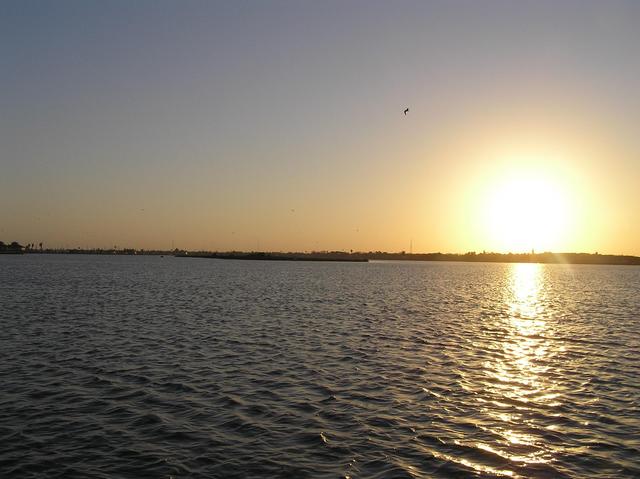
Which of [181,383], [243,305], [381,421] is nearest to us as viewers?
[381,421]

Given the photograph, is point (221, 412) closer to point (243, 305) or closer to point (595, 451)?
point (595, 451)

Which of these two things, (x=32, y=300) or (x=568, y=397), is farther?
(x=32, y=300)

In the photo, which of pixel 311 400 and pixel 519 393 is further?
pixel 519 393

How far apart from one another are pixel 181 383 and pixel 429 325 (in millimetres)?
29654

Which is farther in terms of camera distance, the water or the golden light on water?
the golden light on water

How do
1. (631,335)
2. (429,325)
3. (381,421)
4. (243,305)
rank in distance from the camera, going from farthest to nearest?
(243,305), (429,325), (631,335), (381,421)

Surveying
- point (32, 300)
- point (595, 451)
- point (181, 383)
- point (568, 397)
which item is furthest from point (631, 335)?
point (32, 300)

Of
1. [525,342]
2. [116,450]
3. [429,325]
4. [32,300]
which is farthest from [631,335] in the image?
[32,300]

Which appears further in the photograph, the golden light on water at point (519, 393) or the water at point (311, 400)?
the golden light on water at point (519, 393)

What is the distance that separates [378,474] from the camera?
51.2 ft

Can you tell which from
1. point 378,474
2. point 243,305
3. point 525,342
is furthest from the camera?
point 243,305

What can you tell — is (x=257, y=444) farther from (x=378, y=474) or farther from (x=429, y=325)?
(x=429, y=325)

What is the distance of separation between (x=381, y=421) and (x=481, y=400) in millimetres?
5927

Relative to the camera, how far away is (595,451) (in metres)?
17.7
